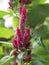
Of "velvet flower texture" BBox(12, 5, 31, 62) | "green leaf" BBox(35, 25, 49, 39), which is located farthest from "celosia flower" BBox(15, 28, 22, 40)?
"green leaf" BBox(35, 25, 49, 39)

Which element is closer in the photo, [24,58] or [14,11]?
[24,58]

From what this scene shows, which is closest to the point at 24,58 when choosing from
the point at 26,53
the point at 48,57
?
the point at 26,53

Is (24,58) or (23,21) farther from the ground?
(23,21)

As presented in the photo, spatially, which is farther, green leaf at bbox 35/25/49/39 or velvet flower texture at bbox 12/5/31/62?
green leaf at bbox 35/25/49/39

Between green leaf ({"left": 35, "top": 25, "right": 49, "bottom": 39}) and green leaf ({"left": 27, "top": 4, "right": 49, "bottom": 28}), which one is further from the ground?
green leaf ({"left": 27, "top": 4, "right": 49, "bottom": 28})

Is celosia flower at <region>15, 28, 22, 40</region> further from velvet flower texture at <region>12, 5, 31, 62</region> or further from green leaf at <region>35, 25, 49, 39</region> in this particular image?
green leaf at <region>35, 25, 49, 39</region>

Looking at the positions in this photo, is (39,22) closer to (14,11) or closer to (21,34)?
(14,11)

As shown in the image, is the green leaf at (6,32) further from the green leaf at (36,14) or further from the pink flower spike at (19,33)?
the pink flower spike at (19,33)

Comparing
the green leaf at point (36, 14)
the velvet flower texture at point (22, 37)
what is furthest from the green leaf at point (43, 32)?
the velvet flower texture at point (22, 37)
